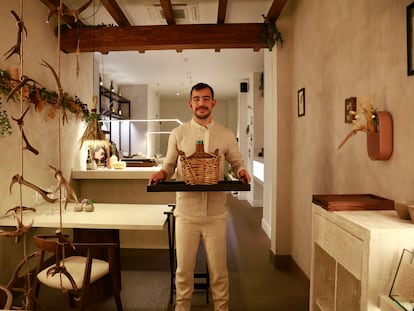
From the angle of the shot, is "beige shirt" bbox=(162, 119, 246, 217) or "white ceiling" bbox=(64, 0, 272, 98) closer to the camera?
"beige shirt" bbox=(162, 119, 246, 217)

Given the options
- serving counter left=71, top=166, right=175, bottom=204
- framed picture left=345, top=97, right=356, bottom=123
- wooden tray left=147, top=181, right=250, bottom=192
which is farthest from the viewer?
serving counter left=71, top=166, right=175, bottom=204

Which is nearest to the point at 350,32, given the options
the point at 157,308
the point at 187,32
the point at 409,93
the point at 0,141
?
the point at 409,93

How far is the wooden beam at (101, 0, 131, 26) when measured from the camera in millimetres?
3045

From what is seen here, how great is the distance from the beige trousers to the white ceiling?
2.34 m

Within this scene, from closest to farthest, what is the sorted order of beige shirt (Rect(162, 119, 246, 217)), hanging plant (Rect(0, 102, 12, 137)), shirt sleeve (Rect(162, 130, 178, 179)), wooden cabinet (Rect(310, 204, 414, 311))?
wooden cabinet (Rect(310, 204, 414, 311)), beige shirt (Rect(162, 119, 246, 217)), shirt sleeve (Rect(162, 130, 178, 179)), hanging plant (Rect(0, 102, 12, 137))

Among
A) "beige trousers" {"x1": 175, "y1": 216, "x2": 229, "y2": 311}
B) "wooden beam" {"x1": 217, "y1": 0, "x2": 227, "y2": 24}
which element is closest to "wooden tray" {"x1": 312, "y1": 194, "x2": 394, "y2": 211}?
"beige trousers" {"x1": 175, "y1": 216, "x2": 229, "y2": 311}

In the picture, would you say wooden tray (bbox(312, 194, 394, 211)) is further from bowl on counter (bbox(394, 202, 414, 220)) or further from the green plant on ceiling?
the green plant on ceiling

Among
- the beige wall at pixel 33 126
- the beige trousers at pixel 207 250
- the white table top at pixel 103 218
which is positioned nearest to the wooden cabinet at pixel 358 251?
the beige trousers at pixel 207 250

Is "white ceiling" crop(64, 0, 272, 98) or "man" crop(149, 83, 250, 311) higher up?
"white ceiling" crop(64, 0, 272, 98)

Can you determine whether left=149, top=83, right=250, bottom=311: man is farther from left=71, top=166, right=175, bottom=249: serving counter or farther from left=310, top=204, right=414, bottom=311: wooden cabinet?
left=71, top=166, right=175, bottom=249: serving counter

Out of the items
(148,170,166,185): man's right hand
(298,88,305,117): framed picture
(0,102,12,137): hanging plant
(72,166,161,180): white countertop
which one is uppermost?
(298,88,305,117): framed picture

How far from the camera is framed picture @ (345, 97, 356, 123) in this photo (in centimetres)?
195

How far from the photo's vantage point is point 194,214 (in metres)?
2.18

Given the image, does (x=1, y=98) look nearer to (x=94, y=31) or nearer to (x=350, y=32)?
(x=94, y=31)
